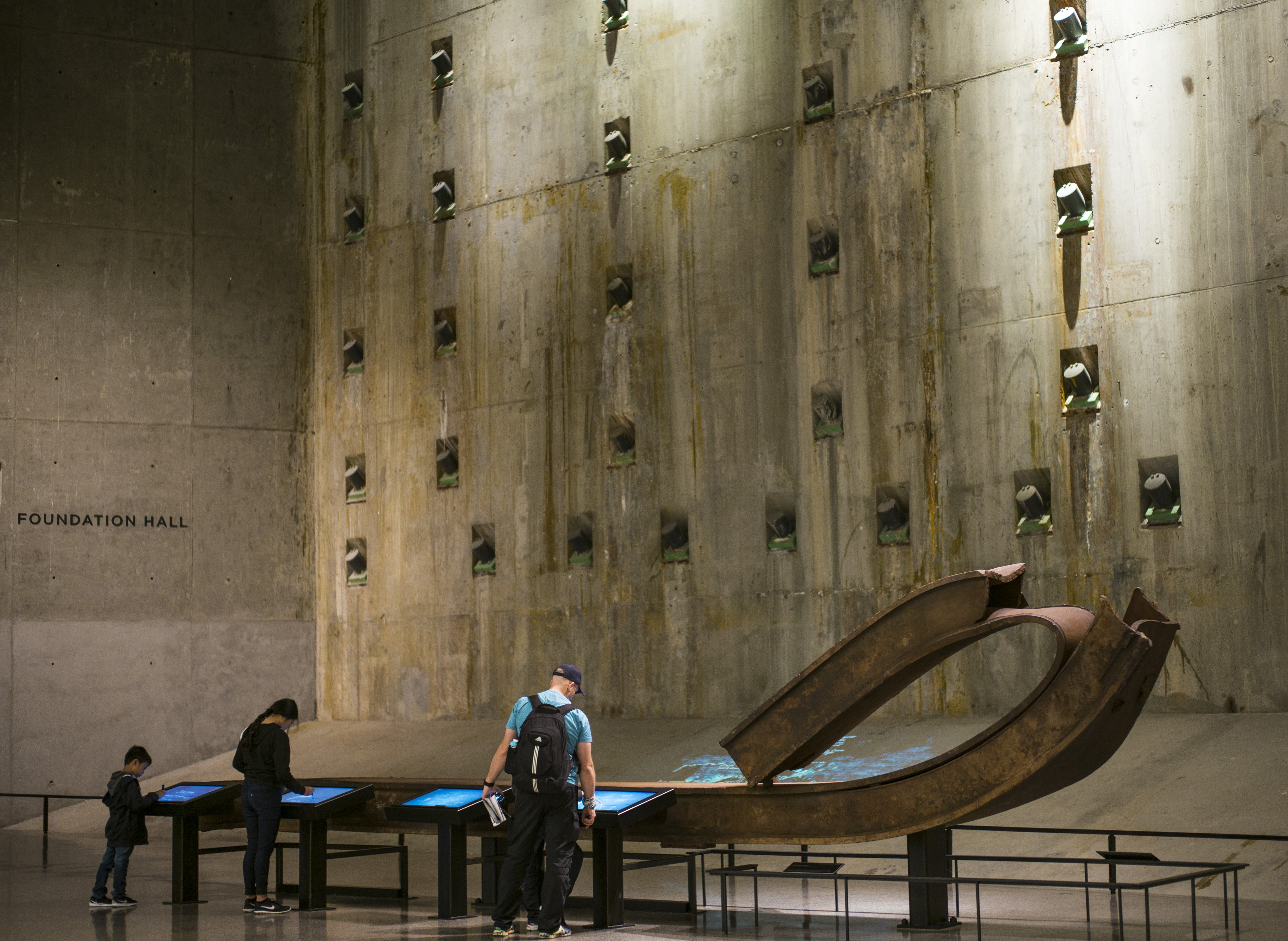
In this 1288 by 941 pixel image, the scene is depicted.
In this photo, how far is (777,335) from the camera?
61.4ft

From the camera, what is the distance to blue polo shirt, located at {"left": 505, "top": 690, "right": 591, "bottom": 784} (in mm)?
9750

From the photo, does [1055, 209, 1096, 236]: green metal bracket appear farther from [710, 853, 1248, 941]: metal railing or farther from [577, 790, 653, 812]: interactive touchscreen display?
[577, 790, 653, 812]: interactive touchscreen display

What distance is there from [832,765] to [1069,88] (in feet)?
25.5

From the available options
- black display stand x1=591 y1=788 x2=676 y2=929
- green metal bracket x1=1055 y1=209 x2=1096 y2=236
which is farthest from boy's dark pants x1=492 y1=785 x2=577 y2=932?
green metal bracket x1=1055 y1=209 x2=1096 y2=236

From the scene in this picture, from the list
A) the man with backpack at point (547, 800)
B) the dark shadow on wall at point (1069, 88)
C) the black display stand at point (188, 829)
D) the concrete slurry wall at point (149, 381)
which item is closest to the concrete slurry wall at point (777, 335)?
the dark shadow on wall at point (1069, 88)

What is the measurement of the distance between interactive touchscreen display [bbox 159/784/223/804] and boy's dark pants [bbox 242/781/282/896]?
0.73 meters

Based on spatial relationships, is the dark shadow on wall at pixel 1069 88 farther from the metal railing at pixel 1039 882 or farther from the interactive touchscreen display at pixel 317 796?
the interactive touchscreen display at pixel 317 796

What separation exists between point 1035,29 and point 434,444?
393 inches

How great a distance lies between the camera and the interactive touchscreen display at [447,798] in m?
11.0

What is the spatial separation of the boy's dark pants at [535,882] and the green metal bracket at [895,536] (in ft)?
27.6

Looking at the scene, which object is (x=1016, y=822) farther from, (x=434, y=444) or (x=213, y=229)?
(x=213, y=229)

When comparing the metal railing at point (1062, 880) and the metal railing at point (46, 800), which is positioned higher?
the metal railing at point (1062, 880)

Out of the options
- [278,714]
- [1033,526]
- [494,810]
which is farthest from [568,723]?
[1033,526]

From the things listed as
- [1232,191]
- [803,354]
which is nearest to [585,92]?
[803,354]
